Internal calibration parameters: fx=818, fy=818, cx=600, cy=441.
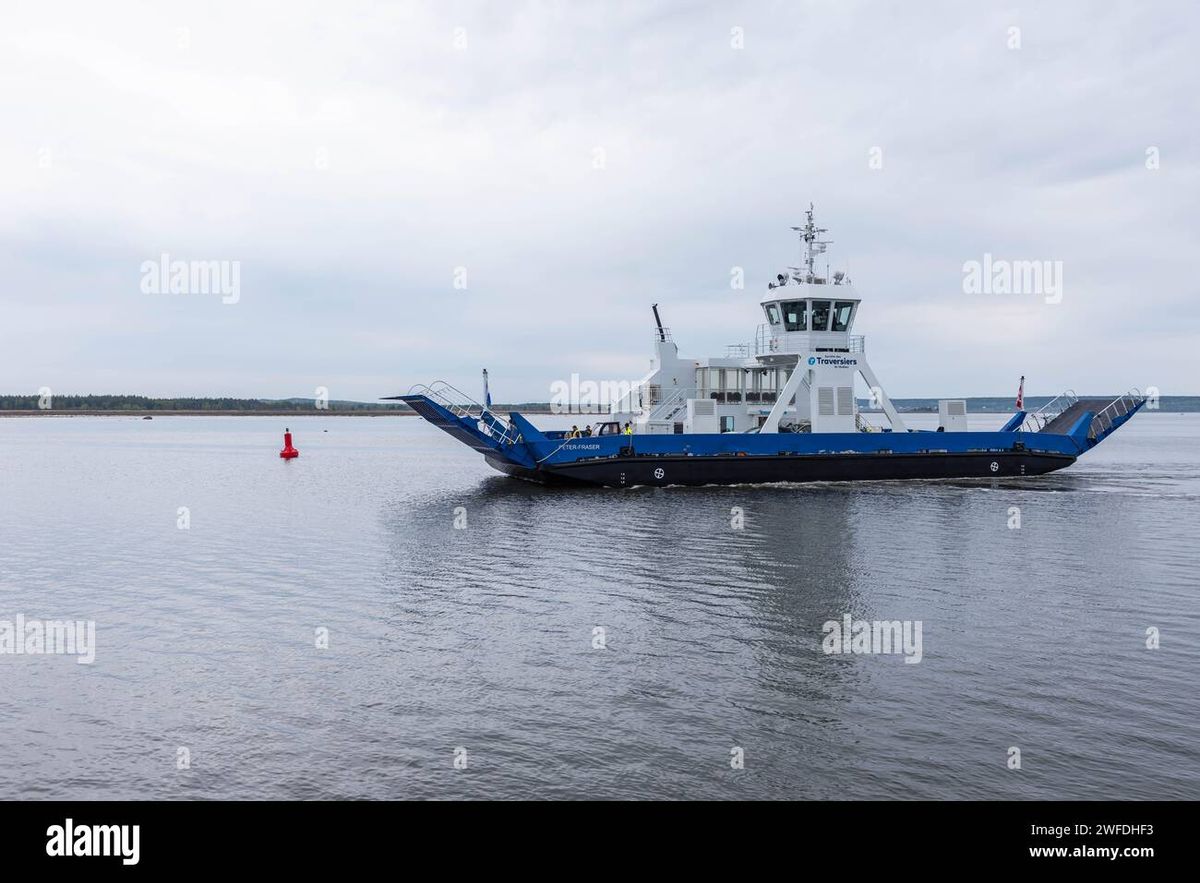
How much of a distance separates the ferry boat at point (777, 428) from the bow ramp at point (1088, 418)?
0.12 metres

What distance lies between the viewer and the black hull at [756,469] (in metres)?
40.7

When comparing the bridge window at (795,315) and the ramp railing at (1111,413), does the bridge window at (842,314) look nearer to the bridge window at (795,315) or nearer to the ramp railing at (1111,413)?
the bridge window at (795,315)

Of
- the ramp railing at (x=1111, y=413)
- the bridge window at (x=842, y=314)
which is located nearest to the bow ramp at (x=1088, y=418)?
the ramp railing at (x=1111, y=413)

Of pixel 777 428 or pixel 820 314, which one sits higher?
pixel 820 314

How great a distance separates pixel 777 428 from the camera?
143ft

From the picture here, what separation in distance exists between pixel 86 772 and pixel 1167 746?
13.9 metres

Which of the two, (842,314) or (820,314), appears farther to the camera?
(842,314)

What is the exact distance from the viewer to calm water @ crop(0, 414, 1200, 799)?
403 inches

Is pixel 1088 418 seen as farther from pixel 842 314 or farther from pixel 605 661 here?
pixel 605 661

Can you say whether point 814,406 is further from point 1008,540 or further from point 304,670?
point 304,670

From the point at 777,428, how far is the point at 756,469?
2995 mm

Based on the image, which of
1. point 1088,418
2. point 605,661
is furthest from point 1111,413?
point 605,661
